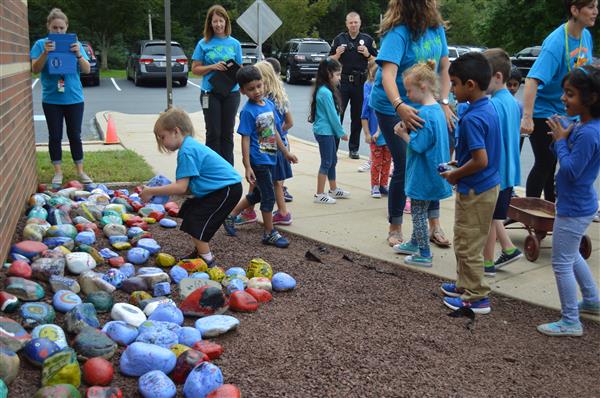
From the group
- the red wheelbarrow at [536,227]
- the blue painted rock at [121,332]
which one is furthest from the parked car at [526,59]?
the blue painted rock at [121,332]

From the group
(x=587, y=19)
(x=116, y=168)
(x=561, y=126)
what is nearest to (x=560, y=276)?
(x=561, y=126)

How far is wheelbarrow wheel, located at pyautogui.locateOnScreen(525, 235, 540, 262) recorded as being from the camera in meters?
4.96

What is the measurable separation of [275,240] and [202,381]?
2.55m

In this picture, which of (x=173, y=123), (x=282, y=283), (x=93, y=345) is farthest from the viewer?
(x=173, y=123)

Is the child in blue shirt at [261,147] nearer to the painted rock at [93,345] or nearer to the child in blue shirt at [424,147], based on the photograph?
the child in blue shirt at [424,147]

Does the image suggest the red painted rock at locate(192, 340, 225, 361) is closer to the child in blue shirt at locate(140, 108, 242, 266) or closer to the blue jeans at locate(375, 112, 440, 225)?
the child in blue shirt at locate(140, 108, 242, 266)

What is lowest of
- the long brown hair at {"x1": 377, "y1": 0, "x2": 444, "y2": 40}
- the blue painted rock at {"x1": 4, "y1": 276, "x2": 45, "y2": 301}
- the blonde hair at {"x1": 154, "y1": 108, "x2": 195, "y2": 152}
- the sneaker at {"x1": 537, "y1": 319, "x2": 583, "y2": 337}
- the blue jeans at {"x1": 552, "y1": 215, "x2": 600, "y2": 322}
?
the sneaker at {"x1": 537, "y1": 319, "x2": 583, "y2": 337}

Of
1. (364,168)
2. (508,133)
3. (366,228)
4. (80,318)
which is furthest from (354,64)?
(80,318)

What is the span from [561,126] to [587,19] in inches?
69.2

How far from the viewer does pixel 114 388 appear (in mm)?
2799

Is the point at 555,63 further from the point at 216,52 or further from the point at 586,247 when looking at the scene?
the point at 216,52

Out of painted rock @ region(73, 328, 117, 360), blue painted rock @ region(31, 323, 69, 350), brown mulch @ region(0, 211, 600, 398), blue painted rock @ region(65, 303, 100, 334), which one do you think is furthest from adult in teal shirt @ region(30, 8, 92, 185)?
painted rock @ region(73, 328, 117, 360)

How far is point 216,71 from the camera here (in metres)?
6.76

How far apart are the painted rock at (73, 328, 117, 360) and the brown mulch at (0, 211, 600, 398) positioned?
0.12 m
